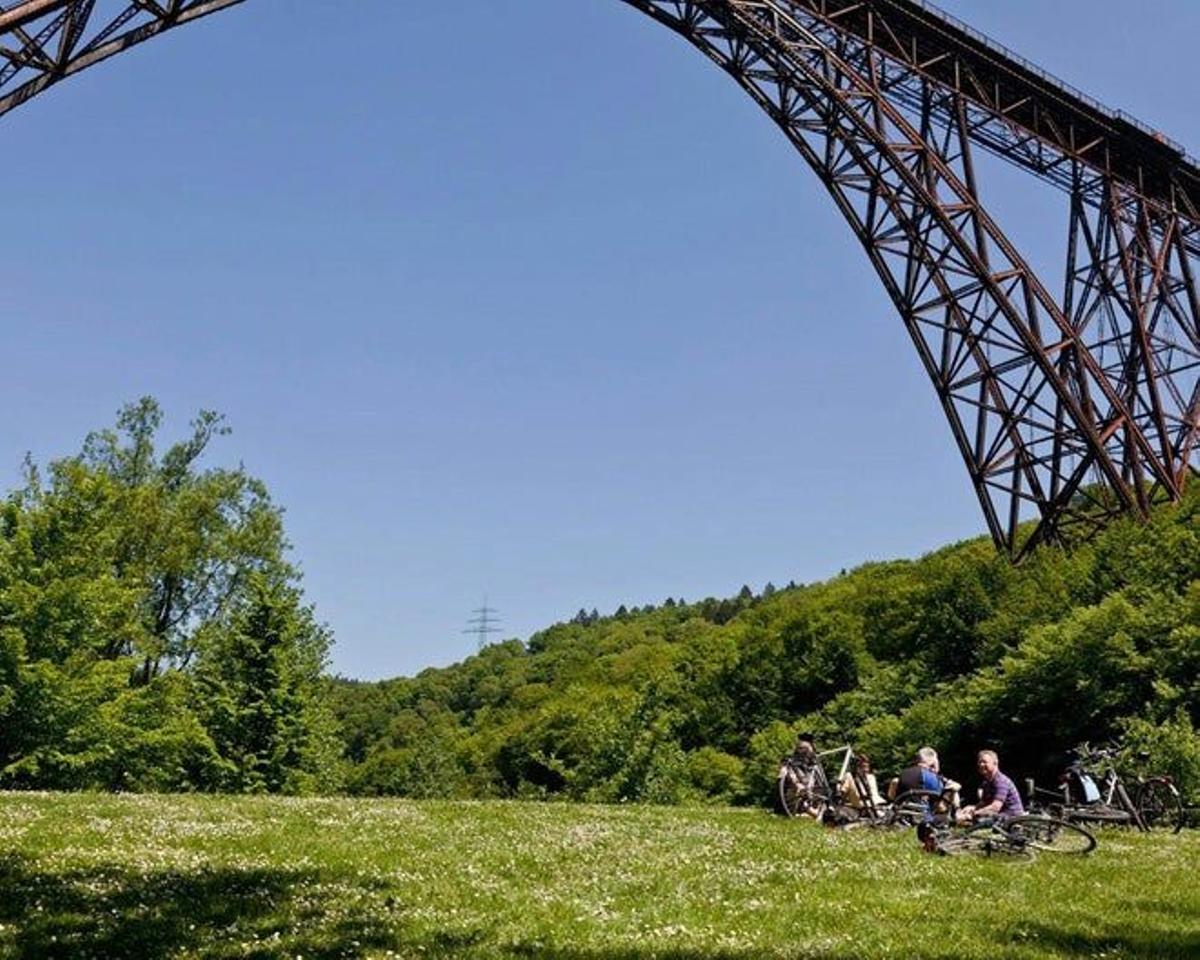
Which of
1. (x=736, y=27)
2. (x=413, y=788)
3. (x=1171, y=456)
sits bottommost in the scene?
(x=413, y=788)

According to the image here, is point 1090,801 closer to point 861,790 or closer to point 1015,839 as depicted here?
point 861,790

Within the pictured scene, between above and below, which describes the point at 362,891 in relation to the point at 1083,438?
below

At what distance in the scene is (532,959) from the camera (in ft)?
24.3

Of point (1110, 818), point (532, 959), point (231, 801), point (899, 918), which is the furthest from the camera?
point (231, 801)

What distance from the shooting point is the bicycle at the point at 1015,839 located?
41.3ft

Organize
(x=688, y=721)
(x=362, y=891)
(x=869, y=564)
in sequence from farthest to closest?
(x=869, y=564) < (x=688, y=721) < (x=362, y=891)

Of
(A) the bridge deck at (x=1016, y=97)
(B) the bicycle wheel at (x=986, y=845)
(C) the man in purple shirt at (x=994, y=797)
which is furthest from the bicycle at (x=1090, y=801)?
(A) the bridge deck at (x=1016, y=97)

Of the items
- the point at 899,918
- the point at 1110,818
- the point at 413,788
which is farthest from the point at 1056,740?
the point at 413,788

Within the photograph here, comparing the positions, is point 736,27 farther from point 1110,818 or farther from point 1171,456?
point 1110,818

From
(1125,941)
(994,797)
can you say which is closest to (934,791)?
(994,797)

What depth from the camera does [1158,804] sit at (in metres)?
16.8

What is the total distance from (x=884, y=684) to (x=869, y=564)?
127 ft

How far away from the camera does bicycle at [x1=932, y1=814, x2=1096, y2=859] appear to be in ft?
41.3

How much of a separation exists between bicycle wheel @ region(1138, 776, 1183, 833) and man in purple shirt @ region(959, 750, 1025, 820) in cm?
453
